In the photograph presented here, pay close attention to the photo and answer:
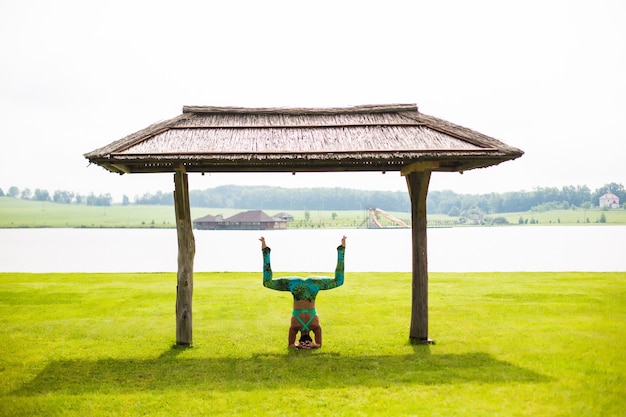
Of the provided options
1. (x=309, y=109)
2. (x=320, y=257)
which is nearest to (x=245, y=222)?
(x=320, y=257)

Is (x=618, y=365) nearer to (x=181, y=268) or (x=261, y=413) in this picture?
(x=261, y=413)

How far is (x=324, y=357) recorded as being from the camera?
10148 millimetres

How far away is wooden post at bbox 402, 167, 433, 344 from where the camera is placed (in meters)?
10.7

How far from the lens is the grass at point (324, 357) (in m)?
7.78

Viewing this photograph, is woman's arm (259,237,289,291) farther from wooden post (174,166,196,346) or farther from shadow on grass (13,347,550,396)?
wooden post (174,166,196,346)

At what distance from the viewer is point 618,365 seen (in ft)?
31.6

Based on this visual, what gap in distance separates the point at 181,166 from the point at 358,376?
4565 mm

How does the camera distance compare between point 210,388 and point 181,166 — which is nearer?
point 210,388

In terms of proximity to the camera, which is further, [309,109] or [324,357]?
[309,109]

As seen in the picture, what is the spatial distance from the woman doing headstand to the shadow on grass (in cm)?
35

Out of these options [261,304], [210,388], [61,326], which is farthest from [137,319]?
[210,388]

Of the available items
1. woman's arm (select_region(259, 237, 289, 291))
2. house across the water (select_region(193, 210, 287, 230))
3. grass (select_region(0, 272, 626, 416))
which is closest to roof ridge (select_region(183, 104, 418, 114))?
woman's arm (select_region(259, 237, 289, 291))

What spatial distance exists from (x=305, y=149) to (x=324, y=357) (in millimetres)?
3539

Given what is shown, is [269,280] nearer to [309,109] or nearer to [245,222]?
[309,109]
